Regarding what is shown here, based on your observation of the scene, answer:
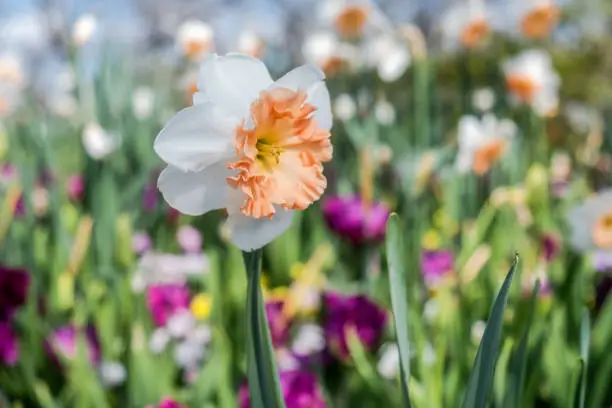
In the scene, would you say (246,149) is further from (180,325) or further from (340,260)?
(340,260)

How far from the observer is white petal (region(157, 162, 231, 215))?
1.59 feet

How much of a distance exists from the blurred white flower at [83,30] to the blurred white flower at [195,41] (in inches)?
31.1

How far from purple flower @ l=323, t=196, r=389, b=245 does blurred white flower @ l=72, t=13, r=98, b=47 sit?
2.12ft

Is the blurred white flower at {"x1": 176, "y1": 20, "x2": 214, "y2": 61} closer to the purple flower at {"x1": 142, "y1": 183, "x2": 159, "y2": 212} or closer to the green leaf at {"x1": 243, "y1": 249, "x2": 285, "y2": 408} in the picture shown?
the purple flower at {"x1": 142, "y1": 183, "x2": 159, "y2": 212}

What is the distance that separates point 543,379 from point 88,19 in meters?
1.22

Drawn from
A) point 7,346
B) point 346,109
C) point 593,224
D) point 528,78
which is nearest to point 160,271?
point 7,346

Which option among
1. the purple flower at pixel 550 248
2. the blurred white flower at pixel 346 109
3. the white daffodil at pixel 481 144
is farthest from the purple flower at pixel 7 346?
the blurred white flower at pixel 346 109

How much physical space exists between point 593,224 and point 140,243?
102 cm

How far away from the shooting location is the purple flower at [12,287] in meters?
1.23

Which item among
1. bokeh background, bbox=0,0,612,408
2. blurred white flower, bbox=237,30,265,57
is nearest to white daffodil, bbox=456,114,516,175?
bokeh background, bbox=0,0,612,408

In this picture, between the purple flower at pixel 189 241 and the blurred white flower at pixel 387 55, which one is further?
the blurred white flower at pixel 387 55

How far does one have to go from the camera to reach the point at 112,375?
1.12 m

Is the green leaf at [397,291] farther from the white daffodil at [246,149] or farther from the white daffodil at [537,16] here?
the white daffodil at [537,16]

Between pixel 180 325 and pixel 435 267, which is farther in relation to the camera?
pixel 435 267
